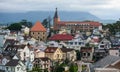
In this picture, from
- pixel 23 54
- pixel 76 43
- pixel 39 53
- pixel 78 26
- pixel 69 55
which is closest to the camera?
pixel 23 54

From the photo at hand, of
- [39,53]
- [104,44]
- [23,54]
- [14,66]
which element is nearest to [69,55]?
[39,53]

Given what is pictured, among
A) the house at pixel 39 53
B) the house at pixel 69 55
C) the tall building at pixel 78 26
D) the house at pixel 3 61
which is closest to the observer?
the house at pixel 3 61

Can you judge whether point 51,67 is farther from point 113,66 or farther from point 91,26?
point 91,26

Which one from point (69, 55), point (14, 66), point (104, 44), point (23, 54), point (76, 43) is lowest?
point (76, 43)

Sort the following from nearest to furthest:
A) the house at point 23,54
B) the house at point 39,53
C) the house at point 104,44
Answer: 1. the house at point 23,54
2. the house at point 39,53
3. the house at point 104,44

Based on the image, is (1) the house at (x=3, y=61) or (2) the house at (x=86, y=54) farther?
(2) the house at (x=86, y=54)

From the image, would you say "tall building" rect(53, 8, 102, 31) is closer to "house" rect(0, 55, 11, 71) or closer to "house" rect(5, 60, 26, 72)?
"house" rect(0, 55, 11, 71)

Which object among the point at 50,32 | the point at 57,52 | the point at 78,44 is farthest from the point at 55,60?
the point at 50,32

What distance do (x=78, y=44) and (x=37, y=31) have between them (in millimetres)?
17798

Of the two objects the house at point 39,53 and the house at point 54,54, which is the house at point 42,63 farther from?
the house at point 54,54

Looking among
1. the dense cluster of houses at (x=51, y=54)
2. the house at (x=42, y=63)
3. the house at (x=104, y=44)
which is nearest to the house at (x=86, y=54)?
the dense cluster of houses at (x=51, y=54)

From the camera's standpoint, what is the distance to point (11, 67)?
1522 inches

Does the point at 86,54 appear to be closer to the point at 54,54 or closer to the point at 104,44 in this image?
the point at 54,54

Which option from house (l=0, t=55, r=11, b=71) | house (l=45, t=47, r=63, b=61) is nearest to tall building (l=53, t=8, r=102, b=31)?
house (l=45, t=47, r=63, b=61)
